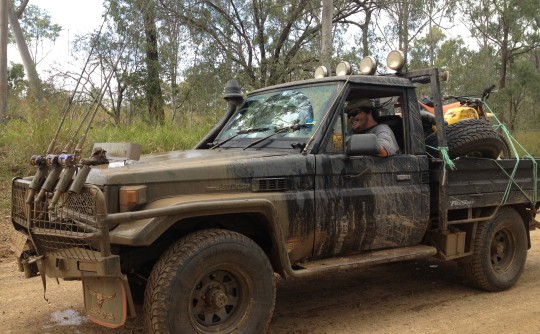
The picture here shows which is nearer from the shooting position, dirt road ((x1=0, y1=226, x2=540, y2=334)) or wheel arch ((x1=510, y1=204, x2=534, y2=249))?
dirt road ((x1=0, y1=226, x2=540, y2=334))

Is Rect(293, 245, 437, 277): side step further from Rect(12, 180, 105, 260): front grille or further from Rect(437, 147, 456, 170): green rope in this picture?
Rect(12, 180, 105, 260): front grille

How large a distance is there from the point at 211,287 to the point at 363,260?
1.34 meters

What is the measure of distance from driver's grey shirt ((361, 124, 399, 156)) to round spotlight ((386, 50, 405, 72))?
2.01 feet

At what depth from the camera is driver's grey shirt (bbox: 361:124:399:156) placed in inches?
173

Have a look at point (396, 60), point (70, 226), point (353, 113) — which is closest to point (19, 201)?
point (70, 226)

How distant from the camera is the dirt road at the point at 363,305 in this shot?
4.04 m

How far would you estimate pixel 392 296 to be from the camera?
16.2ft

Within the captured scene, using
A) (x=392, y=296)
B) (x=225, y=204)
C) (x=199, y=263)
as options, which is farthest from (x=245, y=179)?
(x=392, y=296)

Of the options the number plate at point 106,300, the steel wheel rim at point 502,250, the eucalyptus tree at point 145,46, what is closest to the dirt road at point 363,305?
the steel wheel rim at point 502,250

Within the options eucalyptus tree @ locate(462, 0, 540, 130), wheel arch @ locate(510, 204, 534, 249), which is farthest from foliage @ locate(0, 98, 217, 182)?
eucalyptus tree @ locate(462, 0, 540, 130)

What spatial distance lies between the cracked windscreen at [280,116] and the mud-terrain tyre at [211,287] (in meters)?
1.18

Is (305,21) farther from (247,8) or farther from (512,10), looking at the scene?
(512,10)

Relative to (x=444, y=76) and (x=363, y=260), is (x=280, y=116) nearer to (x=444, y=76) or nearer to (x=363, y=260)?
(x=363, y=260)

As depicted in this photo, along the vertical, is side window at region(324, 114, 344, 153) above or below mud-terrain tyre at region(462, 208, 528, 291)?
above
